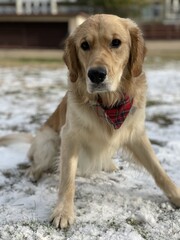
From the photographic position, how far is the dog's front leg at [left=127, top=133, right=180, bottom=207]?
2.88 meters

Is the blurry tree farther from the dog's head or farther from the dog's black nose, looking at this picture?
the dog's black nose

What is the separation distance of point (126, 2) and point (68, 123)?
33.2 meters

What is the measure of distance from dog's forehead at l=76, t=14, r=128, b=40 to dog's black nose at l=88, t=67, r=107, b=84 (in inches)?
13.8

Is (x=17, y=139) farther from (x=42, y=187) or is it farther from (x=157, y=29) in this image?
(x=157, y=29)

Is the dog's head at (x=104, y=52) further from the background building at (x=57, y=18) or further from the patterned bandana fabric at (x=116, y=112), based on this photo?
the background building at (x=57, y=18)

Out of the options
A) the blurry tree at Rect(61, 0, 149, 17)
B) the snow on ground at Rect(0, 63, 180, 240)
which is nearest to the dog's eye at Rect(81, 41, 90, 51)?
the snow on ground at Rect(0, 63, 180, 240)

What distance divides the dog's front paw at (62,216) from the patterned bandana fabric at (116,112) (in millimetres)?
730

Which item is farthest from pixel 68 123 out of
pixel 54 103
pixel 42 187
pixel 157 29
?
pixel 157 29

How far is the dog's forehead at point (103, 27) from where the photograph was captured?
2.72 metres

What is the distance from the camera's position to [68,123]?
2.93 m

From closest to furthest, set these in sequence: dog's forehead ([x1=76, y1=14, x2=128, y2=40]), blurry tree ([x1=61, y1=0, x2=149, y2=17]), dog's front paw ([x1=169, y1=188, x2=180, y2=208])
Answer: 1. dog's forehead ([x1=76, y1=14, x2=128, y2=40])
2. dog's front paw ([x1=169, y1=188, x2=180, y2=208])
3. blurry tree ([x1=61, y1=0, x2=149, y2=17])

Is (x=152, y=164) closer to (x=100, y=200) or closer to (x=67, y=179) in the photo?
(x=100, y=200)

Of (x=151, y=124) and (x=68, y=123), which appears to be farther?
(x=151, y=124)

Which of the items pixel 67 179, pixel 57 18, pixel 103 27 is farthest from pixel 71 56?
pixel 57 18
